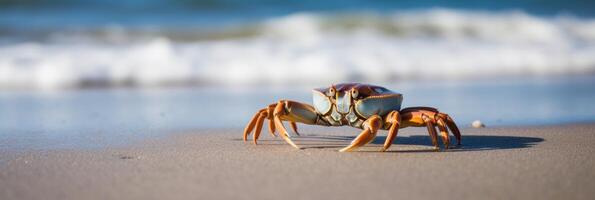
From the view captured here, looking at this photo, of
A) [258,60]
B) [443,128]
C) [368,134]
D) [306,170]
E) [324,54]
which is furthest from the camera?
[324,54]

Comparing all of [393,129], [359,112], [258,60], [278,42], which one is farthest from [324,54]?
[393,129]

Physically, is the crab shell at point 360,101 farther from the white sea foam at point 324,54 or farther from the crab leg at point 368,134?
the white sea foam at point 324,54

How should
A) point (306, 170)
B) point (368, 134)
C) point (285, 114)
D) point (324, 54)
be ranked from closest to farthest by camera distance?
point (306, 170) → point (368, 134) → point (285, 114) → point (324, 54)

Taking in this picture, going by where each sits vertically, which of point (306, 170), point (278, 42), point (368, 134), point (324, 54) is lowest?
point (306, 170)

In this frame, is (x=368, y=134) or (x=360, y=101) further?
(x=360, y=101)

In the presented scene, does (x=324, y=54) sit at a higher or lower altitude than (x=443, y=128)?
higher

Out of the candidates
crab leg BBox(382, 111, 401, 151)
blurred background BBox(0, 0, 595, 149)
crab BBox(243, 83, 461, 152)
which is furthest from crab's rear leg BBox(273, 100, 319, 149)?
blurred background BBox(0, 0, 595, 149)

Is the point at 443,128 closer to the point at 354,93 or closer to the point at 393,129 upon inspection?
the point at 393,129

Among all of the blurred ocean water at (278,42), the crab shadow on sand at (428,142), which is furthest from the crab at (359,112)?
the blurred ocean water at (278,42)
